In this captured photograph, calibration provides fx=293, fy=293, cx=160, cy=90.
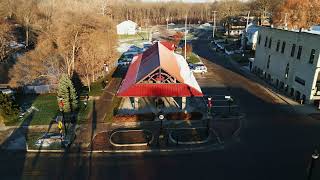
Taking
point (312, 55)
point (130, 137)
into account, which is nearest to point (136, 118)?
point (130, 137)

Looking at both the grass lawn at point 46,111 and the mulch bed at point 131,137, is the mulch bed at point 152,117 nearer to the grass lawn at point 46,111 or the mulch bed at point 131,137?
the mulch bed at point 131,137

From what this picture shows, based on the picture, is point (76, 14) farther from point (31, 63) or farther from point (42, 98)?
point (42, 98)

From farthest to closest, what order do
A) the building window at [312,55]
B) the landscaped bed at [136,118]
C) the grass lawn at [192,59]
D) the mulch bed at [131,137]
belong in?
the grass lawn at [192,59], the building window at [312,55], the landscaped bed at [136,118], the mulch bed at [131,137]

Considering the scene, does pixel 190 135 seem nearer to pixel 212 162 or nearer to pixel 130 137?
pixel 212 162

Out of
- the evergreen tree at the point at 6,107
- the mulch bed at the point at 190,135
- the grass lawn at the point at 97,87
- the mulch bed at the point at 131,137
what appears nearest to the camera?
the mulch bed at the point at 131,137

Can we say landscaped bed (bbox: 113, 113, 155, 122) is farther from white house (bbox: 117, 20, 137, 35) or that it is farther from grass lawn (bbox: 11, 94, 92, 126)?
white house (bbox: 117, 20, 137, 35)

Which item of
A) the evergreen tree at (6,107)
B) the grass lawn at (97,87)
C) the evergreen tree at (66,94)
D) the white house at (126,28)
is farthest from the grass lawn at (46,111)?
the white house at (126,28)

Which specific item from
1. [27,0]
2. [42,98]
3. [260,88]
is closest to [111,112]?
[42,98]

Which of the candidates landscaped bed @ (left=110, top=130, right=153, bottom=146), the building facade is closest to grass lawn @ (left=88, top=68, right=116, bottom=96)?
landscaped bed @ (left=110, top=130, right=153, bottom=146)
